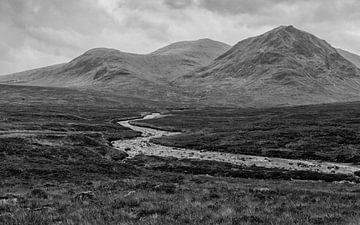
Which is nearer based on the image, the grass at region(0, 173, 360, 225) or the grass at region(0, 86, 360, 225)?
the grass at region(0, 173, 360, 225)

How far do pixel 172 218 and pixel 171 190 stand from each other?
868 centimetres

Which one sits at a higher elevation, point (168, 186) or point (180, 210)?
point (180, 210)

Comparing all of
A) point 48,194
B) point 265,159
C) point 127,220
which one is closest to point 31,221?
point 127,220

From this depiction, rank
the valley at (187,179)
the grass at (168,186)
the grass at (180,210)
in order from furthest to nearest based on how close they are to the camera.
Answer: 1. the valley at (187,179)
2. the grass at (168,186)
3. the grass at (180,210)

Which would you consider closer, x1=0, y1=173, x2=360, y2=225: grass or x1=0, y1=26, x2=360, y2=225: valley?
x1=0, y1=173, x2=360, y2=225: grass

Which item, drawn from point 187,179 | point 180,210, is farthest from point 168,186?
point 180,210

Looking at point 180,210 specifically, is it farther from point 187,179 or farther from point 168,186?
point 187,179

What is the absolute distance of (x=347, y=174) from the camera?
3541 centimetres

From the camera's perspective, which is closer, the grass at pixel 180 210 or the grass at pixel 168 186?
the grass at pixel 180 210

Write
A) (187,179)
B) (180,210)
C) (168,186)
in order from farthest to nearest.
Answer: (187,179)
(168,186)
(180,210)

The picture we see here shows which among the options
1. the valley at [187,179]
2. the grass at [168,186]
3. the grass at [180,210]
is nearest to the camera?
the grass at [180,210]

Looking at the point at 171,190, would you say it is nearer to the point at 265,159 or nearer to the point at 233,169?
the point at 233,169

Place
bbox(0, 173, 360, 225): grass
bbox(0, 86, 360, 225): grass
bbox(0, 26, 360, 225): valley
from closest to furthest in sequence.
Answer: bbox(0, 173, 360, 225): grass → bbox(0, 86, 360, 225): grass → bbox(0, 26, 360, 225): valley

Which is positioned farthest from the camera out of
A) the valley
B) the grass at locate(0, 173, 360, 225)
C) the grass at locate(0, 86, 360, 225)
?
the valley
